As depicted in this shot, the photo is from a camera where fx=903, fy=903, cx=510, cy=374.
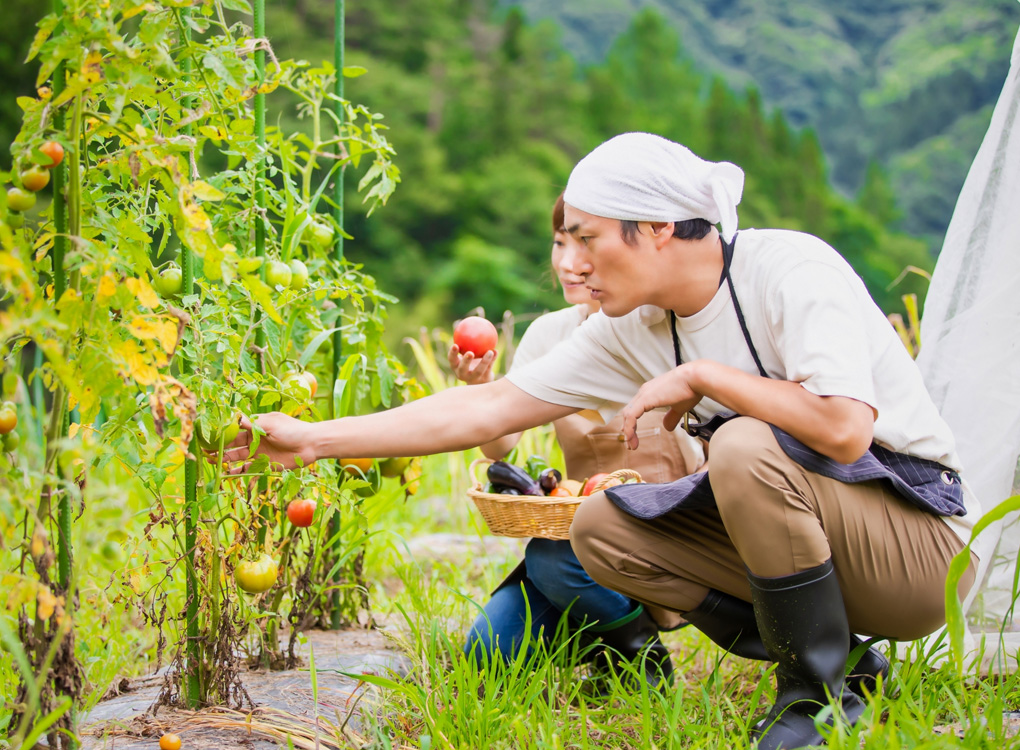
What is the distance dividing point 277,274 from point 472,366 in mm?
567

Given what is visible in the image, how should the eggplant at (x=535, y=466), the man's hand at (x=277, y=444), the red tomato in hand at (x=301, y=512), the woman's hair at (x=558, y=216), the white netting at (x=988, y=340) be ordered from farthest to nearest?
the eggplant at (x=535, y=466)
the woman's hair at (x=558, y=216)
the white netting at (x=988, y=340)
the red tomato in hand at (x=301, y=512)
the man's hand at (x=277, y=444)

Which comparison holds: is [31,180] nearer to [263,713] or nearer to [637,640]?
[263,713]

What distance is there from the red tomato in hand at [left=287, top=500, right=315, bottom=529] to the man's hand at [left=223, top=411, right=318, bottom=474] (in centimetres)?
9

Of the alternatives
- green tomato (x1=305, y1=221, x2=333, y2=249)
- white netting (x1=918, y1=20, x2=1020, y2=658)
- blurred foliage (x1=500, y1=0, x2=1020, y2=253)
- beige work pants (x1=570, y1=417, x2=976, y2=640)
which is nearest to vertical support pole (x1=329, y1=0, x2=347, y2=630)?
green tomato (x1=305, y1=221, x2=333, y2=249)

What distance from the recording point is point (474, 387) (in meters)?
1.87

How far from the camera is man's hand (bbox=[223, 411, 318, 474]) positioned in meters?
1.61

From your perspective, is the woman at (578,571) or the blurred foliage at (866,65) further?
the blurred foliage at (866,65)

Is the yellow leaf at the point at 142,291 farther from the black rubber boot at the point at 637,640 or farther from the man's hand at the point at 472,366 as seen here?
the black rubber boot at the point at 637,640

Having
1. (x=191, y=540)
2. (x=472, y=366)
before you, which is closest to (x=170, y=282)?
(x=191, y=540)

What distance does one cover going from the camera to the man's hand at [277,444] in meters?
1.61

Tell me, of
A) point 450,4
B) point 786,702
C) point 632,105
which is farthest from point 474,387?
point 632,105

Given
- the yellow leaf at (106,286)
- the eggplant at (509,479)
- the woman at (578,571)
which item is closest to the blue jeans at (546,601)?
the woman at (578,571)

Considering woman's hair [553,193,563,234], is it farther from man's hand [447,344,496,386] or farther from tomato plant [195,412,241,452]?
tomato plant [195,412,241,452]

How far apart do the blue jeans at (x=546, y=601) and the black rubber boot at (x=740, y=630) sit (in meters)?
0.22
